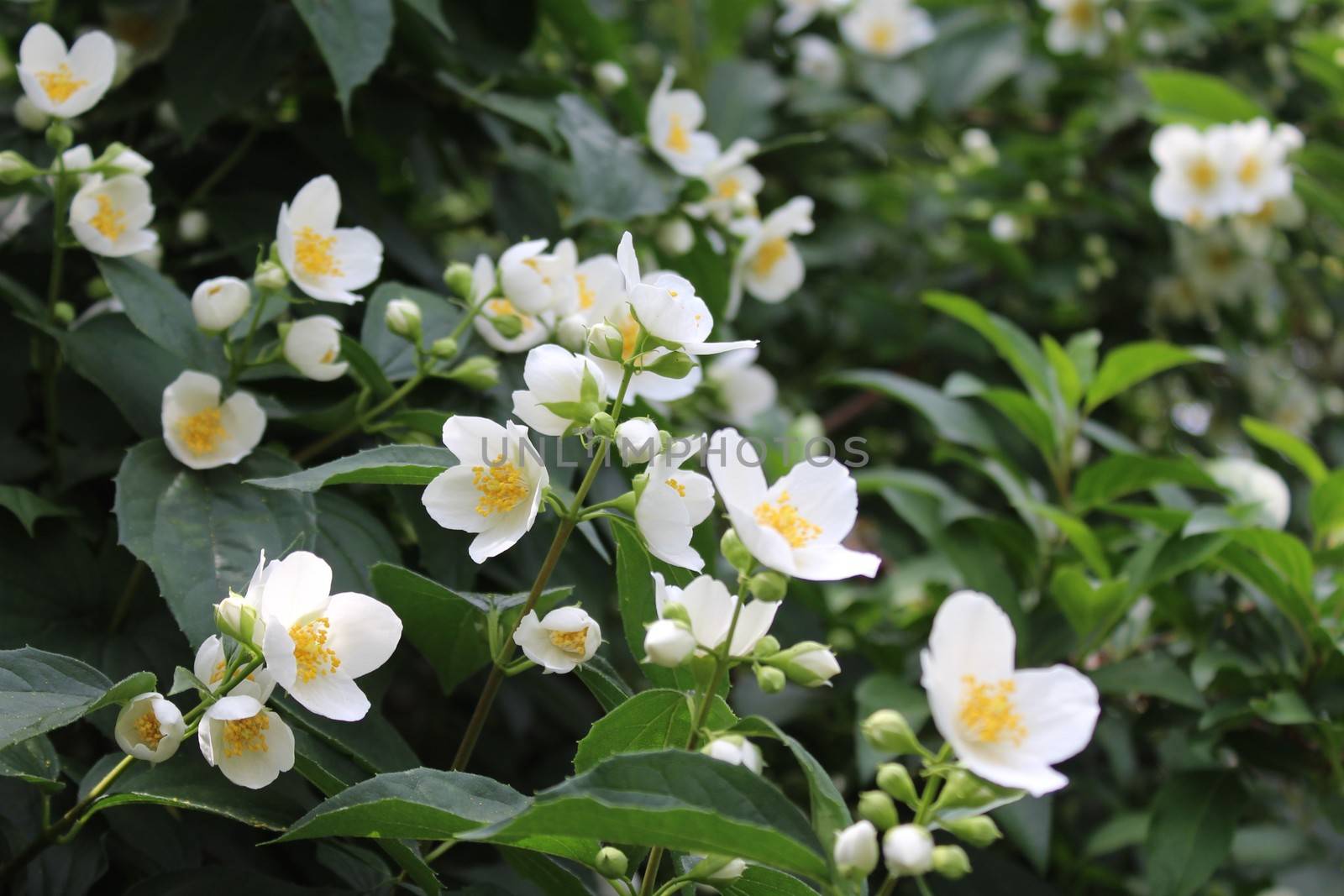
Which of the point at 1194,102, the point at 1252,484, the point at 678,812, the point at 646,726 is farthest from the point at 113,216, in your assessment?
the point at 1194,102

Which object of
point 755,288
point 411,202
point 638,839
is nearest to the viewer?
point 638,839

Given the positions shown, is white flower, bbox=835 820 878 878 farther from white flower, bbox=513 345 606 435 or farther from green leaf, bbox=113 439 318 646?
green leaf, bbox=113 439 318 646

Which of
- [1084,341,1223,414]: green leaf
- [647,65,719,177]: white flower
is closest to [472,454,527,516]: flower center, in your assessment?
[647,65,719,177]: white flower

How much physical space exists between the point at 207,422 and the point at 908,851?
89 cm

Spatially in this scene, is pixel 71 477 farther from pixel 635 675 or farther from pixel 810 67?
pixel 810 67

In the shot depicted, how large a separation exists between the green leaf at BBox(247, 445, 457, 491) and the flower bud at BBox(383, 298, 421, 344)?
27cm

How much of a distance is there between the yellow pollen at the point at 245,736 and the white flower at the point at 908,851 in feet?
1.76

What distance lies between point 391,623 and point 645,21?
2300mm

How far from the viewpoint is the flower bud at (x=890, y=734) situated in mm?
872

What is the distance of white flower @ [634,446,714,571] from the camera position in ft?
3.07

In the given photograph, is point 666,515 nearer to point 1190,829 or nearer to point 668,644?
point 668,644

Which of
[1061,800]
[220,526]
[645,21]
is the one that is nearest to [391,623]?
[220,526]

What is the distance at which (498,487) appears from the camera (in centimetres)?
104

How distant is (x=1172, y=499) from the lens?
6.16 feet
